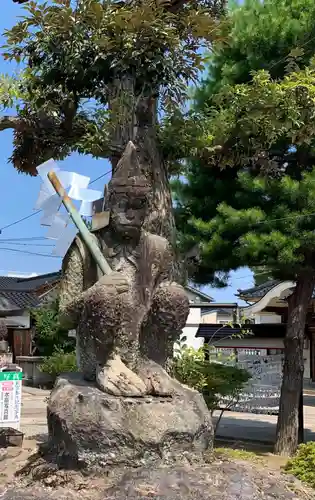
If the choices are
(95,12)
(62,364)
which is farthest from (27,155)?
(62,364)

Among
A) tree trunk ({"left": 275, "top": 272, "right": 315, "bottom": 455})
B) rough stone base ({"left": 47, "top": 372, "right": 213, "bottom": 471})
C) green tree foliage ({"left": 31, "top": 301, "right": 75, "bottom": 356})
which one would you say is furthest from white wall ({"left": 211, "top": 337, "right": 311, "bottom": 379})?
green tree foliage ({"left": 31, "top": 301, "right": 75, "bottom": 356})

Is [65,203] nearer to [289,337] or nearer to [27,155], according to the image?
[27,155]

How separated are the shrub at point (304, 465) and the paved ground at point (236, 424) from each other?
4044 mm

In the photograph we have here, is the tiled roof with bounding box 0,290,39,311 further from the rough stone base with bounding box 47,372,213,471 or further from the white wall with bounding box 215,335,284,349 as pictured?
the rough stone base with bounding box 47,372,213,471

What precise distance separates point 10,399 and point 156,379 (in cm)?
465

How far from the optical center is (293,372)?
8648mm

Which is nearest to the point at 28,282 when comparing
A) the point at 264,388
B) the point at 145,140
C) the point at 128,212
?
the point at 264,388

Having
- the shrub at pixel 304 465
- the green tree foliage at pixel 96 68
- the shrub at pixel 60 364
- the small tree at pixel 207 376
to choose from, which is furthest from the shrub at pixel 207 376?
the shrub at pixel 60 364

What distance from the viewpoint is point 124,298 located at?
3.65 meters

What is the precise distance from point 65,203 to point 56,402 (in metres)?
1.34

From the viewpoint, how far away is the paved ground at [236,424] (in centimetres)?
1026

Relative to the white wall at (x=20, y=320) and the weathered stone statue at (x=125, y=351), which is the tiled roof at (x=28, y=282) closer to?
the white wall at (x=20, y=320)

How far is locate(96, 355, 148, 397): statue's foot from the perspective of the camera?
3.51 meters

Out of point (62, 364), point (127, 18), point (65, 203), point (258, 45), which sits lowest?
point (62, 364)
